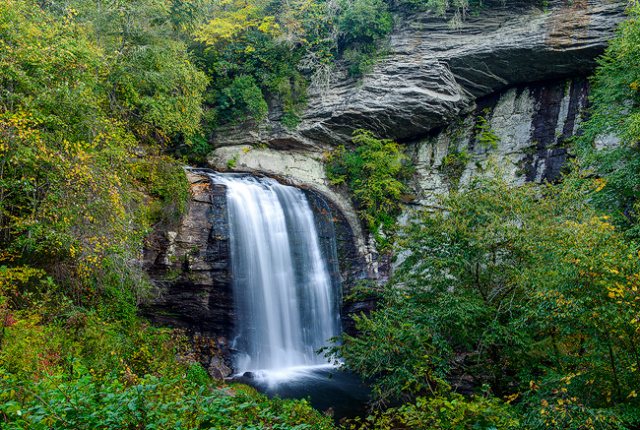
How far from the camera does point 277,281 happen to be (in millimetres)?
12844

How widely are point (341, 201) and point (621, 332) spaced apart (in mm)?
13175

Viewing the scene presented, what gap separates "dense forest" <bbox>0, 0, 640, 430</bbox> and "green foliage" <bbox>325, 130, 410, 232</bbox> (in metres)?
7.00

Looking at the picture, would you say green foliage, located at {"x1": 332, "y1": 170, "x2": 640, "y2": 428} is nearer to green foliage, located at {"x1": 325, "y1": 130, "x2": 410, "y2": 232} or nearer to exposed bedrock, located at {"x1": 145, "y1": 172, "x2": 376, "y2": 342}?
exposed bedrock, located at {"x1": 145, "y1": 172, "x2": 376, "y2": 342}

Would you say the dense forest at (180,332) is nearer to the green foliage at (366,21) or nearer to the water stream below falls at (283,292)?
the water stream below falls at (283,292)

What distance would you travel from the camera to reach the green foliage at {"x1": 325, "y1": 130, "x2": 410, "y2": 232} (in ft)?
55.3

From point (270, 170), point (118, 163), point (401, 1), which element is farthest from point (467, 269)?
point (401, 1)

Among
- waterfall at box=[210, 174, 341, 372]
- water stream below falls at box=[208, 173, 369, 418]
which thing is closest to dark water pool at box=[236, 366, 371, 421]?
water stream below falls at box=[208, 173, 369, 418]

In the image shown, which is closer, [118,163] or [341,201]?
[118,163]

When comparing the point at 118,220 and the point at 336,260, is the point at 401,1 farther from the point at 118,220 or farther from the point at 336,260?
the point at 118,220

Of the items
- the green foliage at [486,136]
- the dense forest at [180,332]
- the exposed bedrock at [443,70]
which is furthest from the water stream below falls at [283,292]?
the green foliage at [486,136]

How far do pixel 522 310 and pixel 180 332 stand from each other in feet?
30.4

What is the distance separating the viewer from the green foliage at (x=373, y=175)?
16.8 metres

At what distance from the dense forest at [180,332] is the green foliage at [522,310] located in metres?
0.04

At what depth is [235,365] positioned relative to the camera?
1143 cm
